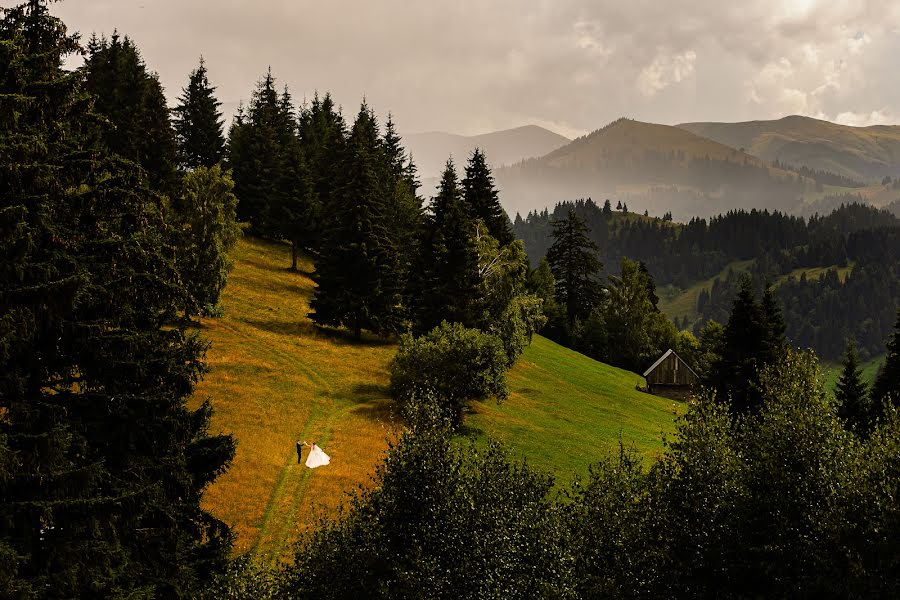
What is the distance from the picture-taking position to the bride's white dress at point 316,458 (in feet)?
107

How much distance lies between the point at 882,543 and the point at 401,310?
43015mm

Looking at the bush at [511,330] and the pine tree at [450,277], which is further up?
the pine tree at [450,277]

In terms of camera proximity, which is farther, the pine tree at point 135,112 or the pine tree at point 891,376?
the pine tree at point 135,112

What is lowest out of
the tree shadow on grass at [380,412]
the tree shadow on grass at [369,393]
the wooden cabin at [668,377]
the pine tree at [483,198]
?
the wooden cabin at [668,377]

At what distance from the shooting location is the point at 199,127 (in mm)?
92875

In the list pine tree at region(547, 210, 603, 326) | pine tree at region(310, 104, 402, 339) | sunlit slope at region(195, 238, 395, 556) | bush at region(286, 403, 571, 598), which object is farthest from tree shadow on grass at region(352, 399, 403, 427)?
pine tree at region(547, 210, 603, 326)

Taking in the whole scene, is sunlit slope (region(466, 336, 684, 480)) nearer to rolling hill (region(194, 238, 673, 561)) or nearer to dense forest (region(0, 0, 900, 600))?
rolling hill (region(194, 238, 673, 561))

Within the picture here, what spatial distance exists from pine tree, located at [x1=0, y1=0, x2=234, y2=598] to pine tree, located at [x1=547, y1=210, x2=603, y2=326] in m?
86.5

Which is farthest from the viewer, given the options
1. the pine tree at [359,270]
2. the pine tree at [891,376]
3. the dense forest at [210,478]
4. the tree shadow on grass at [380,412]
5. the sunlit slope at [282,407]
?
the pine tree at [359,270]

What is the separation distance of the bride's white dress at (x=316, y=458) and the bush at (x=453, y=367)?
27.8 ft

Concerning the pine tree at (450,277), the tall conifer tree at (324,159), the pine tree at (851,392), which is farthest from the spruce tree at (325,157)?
the pine tree at (851,392)

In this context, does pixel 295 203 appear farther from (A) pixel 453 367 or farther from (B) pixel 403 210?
(A) pixel 453 367

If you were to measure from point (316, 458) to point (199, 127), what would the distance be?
244ft

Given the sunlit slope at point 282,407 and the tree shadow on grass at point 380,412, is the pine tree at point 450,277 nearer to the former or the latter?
the sunlit slope at point 282,407
